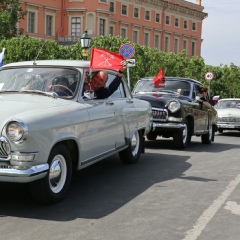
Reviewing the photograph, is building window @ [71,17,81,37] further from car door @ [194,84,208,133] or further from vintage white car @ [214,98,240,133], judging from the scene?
car door @ [194,84,208,133]

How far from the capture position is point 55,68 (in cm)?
691

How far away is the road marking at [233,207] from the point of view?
18.9ft

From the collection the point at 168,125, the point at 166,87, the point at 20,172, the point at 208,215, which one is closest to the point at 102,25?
the point at 166,87

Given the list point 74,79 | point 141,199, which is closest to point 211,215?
point 141,199

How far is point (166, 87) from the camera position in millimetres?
12539

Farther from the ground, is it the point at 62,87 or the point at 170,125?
the point at 62,87

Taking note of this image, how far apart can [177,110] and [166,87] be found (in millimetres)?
1368

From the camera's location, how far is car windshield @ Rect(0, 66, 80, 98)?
6578mm

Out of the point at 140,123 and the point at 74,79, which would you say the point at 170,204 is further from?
the point at 140,123

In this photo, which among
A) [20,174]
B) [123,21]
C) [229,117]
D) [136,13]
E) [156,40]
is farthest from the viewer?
[156,40]

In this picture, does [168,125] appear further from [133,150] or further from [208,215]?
[208,215]

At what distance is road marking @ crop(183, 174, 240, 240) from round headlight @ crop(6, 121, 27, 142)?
6.59 feet

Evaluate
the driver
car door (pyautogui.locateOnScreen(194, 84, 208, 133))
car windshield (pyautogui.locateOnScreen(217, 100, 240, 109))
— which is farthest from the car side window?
car windshield (pyautogui.locateOnScreen(217, 100, 240, 109))

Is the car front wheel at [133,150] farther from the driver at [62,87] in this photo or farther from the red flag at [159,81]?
the red flag at [159,81]
